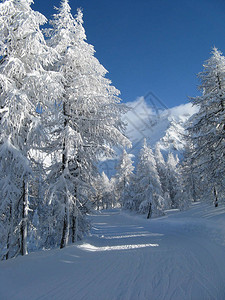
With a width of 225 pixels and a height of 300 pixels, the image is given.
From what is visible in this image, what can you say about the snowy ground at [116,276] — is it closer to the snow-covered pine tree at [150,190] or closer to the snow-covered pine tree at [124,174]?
the snow-covered pine tree at [150,190]

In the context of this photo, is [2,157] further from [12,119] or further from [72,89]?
[72,89]

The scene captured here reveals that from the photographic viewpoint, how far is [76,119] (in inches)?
388

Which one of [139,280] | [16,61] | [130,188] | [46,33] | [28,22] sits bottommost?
[139,280]

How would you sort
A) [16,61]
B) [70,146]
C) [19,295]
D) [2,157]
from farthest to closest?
1. [70,146]
2. [16,61]
3. [2,157]
4. [19,295]

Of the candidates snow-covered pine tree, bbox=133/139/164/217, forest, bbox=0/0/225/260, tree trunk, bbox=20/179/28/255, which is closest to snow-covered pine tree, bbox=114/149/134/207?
snow-covered pine tree, bbox=133/139/164/217

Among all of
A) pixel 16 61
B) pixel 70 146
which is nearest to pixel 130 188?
pixel 70 146

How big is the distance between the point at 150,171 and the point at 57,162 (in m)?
23.3

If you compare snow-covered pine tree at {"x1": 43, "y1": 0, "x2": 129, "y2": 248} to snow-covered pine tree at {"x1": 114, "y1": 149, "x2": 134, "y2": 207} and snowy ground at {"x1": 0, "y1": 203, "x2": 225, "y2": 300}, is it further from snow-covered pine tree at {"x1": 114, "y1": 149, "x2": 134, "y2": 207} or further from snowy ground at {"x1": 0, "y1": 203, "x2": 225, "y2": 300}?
snow-covered pine tree at {"x1": 114, "y1": 149, "x2": 134, "y2": 207}

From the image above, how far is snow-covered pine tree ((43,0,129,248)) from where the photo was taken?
9.16 meters

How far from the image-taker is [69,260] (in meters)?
A: 7.15

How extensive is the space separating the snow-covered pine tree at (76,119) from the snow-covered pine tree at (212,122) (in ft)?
21.1

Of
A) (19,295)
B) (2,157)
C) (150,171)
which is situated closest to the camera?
(19,295)

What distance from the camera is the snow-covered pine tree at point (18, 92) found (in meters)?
6.90

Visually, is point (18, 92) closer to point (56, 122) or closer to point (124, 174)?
point (56, 122)
